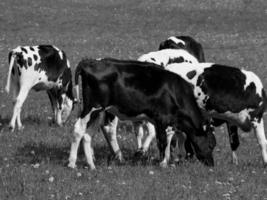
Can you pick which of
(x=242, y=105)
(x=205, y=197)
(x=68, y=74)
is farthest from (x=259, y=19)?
(x=205, y=197)

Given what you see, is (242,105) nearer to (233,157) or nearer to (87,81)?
(233,157)

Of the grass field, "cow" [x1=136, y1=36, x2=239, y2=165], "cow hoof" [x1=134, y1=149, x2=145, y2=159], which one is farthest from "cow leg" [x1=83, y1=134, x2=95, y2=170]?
"cow" [x1=136, y1=36, x2=239, y2=165]

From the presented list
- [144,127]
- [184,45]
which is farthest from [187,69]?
[184,45]

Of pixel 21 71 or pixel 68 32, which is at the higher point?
pixel 21 71

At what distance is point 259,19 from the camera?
41.0 metres

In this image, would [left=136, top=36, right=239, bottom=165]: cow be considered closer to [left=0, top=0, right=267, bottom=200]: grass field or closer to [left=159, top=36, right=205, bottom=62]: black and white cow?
[left=159, top=36, right=205, bottom=62]: black and white cow

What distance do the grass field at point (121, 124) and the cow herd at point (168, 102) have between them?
0.46 metres

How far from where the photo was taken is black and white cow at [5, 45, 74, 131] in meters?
15.9

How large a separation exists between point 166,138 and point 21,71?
18.1 ft

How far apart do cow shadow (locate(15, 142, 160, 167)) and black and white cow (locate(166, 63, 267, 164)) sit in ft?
5.23

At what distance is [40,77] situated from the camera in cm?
1652

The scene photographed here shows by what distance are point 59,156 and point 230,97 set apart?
3.48 m

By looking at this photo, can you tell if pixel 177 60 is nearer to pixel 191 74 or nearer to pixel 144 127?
pixel 144 127

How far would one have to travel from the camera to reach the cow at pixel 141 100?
1141 cm
